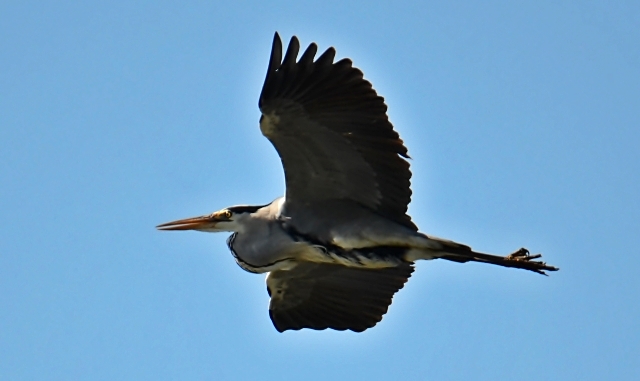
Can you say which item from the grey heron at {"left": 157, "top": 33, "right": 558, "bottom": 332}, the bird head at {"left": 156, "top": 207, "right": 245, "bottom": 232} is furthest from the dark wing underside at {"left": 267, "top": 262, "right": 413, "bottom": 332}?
the bird head at {"left": 156, "top": 207, "right": 245, "bottom": 232}

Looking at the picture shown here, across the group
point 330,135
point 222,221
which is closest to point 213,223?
point 222,221

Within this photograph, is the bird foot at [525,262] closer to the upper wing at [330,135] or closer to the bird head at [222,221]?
the upper wing at [330,135]

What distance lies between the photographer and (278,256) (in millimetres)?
8234

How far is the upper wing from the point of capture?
24.0 feet

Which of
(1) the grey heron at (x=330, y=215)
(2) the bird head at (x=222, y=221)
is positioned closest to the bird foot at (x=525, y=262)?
(1) the grey heron at (x=330, y=215)

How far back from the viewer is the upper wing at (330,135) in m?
7.30

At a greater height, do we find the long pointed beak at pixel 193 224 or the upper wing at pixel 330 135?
the upper wing at pixel 330 135

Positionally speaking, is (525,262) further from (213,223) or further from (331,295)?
(213,223)

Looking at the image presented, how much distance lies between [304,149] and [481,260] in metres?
1.48

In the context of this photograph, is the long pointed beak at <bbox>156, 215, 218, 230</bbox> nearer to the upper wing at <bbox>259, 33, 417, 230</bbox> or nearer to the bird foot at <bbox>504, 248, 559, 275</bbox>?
the upper wing at <bbox>259, 33, 417, 230</bbox>

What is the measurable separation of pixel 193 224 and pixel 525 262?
2636 mm

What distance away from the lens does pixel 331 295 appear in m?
8.77

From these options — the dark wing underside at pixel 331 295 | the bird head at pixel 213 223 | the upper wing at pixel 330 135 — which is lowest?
the dark wing underside at pixel 331 295

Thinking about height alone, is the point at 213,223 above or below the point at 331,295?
above
